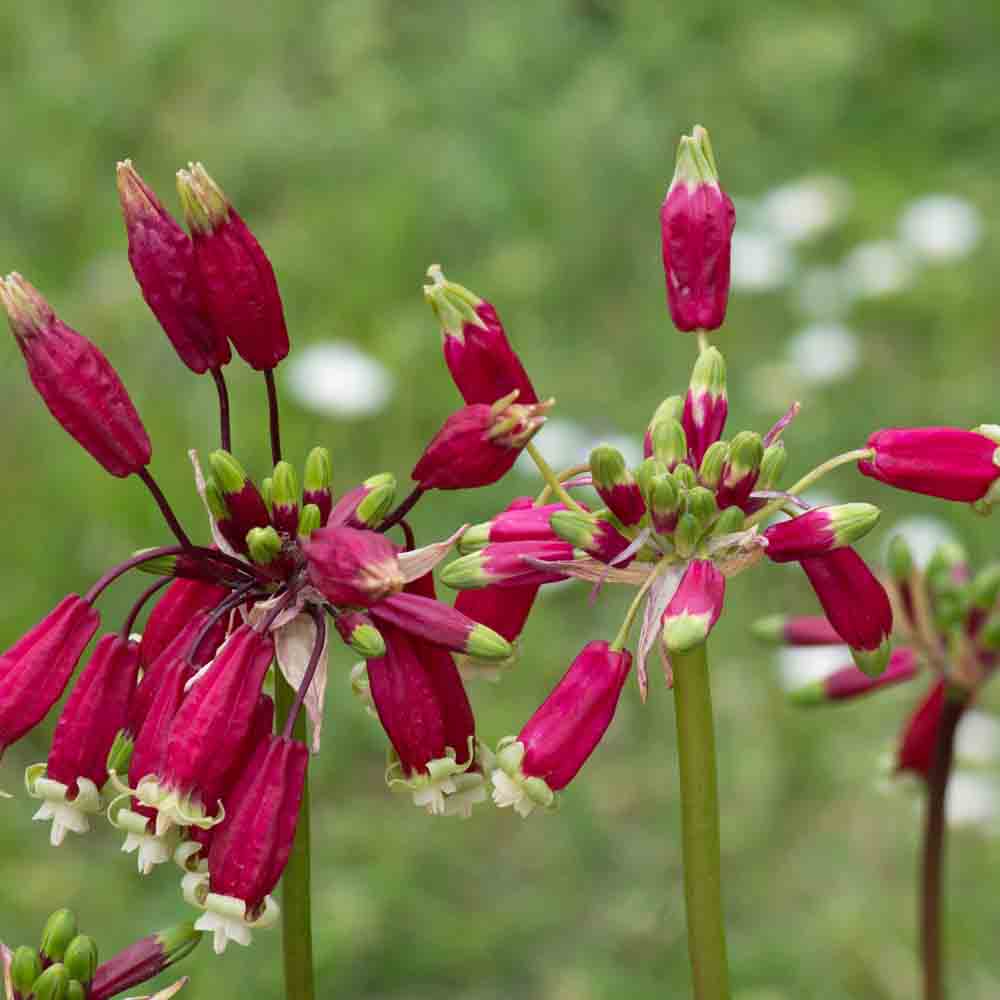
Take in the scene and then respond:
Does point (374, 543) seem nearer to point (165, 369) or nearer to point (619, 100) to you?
point (165, 369)

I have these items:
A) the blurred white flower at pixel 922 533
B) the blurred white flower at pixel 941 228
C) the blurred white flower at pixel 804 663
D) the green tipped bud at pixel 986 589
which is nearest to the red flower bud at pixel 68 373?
the green tipped bud at pixel 986 589

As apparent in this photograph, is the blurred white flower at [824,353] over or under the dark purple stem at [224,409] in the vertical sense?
under

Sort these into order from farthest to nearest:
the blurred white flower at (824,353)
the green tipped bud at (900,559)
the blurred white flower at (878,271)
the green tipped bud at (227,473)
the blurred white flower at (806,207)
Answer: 1. the blurred white flower at (806,207)
2. the blurred white flower at (878,271)
3. the blurred white flower at (824,353)
4. the green tipped bud at (900,559)
5. the green tipped bud at (227,473)

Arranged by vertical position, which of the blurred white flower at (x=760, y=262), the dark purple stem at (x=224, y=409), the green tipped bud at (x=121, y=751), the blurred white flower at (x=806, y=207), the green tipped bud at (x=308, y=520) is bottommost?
the green tipped bud at (x=121, y=751)

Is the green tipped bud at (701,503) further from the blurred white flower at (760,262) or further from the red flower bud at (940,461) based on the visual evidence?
the blurred white flower at (760,262)

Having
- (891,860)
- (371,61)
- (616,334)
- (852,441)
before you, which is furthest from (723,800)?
(371,61)

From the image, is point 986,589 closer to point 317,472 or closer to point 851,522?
point 851,522

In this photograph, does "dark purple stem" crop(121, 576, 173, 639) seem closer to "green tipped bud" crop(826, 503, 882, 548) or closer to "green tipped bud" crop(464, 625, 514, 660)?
"green tipped bud" crop(464, 625, 514, 660)
